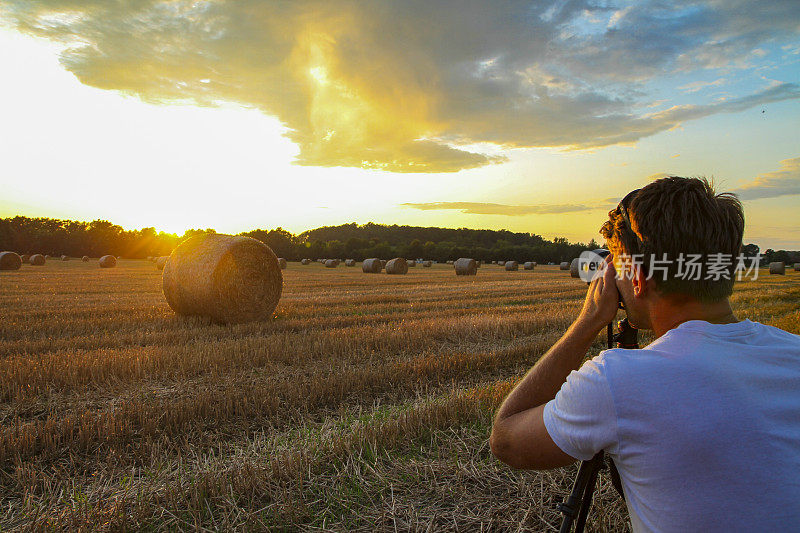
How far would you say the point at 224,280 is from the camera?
1024cm

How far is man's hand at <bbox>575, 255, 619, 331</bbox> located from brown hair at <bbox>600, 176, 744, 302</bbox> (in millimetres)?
226

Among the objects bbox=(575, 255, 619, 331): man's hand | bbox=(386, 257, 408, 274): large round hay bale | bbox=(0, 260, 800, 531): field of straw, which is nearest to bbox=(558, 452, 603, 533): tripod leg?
bbox=(575, 255, 619, 331): man's hand

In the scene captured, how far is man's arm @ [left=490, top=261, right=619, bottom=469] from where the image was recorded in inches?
64.1

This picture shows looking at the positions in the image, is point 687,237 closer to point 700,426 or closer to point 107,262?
point 700,426

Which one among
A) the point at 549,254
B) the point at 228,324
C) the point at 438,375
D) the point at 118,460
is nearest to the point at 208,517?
the point at 118,460

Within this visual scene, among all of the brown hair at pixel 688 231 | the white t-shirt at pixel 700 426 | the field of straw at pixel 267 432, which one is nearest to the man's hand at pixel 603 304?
the brown hair at pixel 688 231

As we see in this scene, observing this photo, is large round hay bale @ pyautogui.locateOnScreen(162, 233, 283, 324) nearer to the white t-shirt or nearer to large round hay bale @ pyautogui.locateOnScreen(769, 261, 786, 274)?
the white t-shirt

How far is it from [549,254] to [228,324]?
5903 cm

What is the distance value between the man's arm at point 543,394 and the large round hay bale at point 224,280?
363 inches

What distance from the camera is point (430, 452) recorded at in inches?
141

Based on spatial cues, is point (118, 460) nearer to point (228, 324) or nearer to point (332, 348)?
point (332, 348)

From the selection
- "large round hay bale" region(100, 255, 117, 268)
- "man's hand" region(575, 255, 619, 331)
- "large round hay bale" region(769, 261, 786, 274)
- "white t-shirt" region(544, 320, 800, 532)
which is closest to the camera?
"white t-shirt" region(544, 320, 800, 532)

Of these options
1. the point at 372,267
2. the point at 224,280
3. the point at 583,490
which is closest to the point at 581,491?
the point at 583,490

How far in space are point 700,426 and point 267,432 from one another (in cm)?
364
